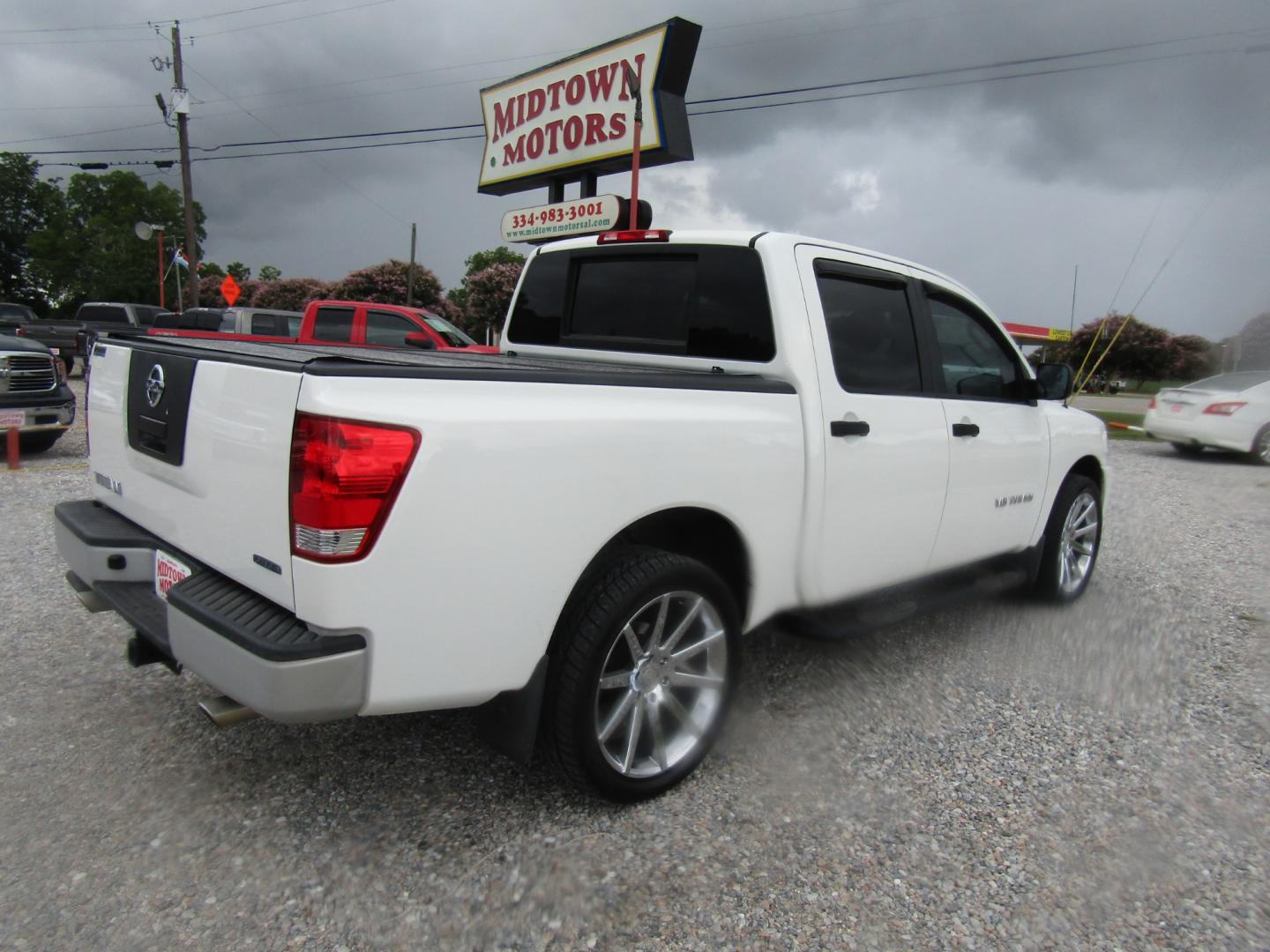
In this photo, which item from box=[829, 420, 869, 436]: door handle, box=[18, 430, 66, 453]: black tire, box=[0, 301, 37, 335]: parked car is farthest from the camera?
box=[0, 301, 37, 335]: parked car

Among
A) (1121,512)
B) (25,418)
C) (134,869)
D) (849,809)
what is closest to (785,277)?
(849,809)

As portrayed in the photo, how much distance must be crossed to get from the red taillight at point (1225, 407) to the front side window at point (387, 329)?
11737 millimetres

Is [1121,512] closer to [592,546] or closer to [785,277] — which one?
[785,277]

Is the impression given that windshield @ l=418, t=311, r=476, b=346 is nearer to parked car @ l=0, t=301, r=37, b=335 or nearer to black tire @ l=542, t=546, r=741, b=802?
black tire @ l=542, t=546, r=741, b=802

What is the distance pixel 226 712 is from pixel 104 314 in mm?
26950

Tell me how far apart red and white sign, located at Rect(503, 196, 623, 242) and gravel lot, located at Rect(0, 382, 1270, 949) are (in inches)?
426

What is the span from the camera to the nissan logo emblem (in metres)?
2.49

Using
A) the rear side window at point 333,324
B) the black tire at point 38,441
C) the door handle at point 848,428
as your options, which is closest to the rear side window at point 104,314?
the rear side window at point 333,324

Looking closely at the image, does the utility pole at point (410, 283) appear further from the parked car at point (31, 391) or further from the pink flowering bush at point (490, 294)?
the parked car at point (31, 391)

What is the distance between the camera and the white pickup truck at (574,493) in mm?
1912

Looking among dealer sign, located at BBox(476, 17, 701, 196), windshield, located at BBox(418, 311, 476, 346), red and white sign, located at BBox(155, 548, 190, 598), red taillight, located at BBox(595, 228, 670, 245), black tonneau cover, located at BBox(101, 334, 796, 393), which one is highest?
dealer sign, located at BBox(476, 17, 701, 196)

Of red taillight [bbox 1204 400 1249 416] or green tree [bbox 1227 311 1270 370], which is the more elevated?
green tree [bbox 1227 311 1270 370]

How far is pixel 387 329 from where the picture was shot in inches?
477

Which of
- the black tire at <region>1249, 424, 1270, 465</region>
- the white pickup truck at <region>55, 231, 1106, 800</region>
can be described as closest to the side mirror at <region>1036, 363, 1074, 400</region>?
the white pickup truck at <region>55, 231, 1106, 800</region>
